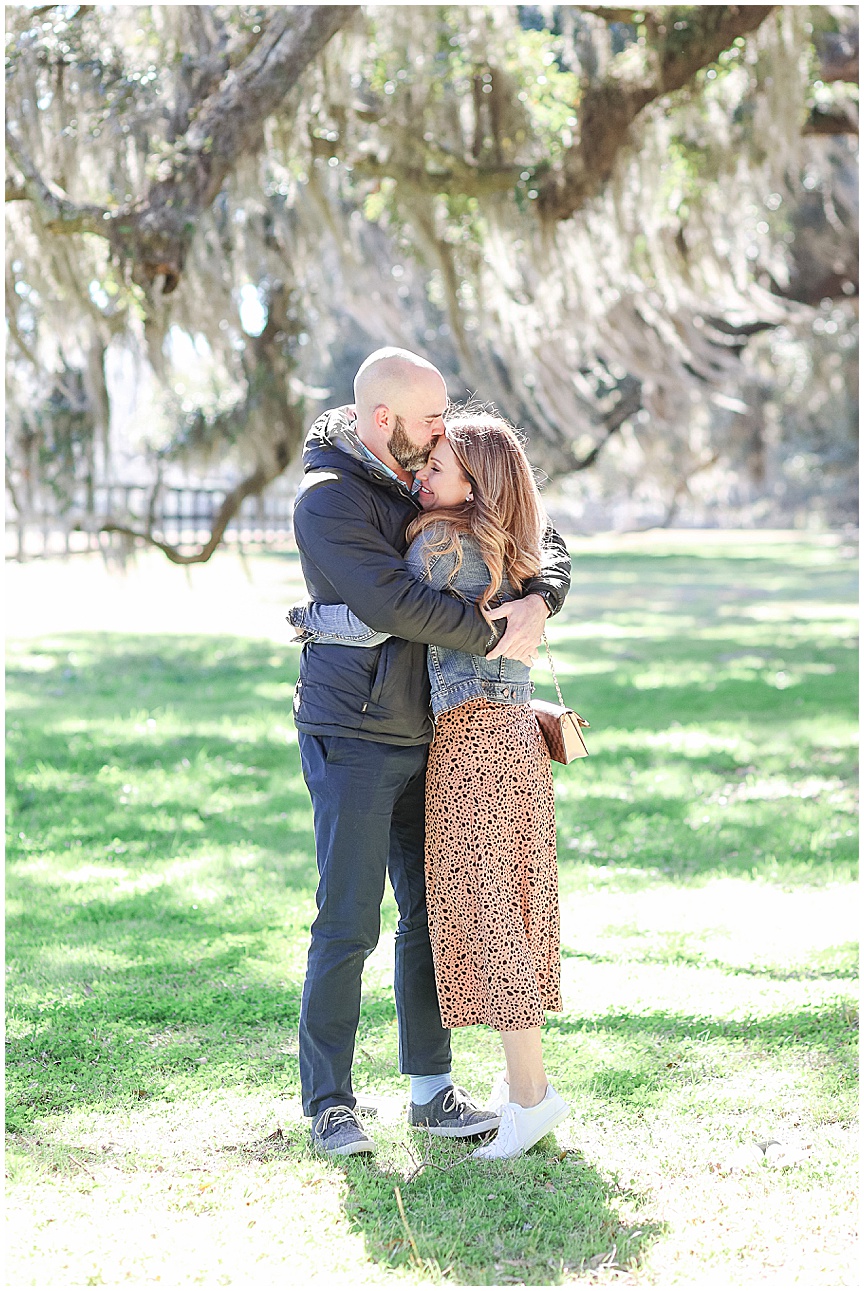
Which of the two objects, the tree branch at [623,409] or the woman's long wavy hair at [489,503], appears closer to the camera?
the woman's long wavy hair at [489,503]

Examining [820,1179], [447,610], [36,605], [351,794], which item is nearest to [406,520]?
[447,610]

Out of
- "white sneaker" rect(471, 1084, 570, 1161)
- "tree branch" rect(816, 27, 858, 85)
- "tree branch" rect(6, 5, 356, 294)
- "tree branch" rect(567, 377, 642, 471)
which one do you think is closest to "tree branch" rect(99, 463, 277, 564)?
"tree branch" rect(567, 377, 642, 471)

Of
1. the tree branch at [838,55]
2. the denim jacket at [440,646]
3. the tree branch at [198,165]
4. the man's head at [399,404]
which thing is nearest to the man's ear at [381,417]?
the man's head at [399,404]

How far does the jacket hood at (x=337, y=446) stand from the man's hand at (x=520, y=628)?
389 millimetres

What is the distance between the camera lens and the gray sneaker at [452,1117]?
305 cm

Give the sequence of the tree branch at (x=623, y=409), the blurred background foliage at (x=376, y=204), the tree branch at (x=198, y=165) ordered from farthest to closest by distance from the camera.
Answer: the tree branch at (x=623, y=409)
the blurred background foliage at (x=376, y=204)
the tree branch at (x=198, y=165)

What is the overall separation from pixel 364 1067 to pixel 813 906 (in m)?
2.05

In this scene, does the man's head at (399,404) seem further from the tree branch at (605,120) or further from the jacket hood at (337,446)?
the tree branch at (605,120)

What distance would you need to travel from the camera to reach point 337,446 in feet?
9.72

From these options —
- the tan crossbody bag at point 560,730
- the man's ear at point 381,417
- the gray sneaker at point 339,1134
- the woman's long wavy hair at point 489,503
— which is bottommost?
the gray sneaker at point 339,1134

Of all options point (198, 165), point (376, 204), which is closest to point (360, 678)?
point (198, 165)

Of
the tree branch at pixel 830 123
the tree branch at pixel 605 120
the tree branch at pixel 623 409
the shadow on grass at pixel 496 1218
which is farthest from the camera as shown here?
→ the tree branch at pixel 623 409

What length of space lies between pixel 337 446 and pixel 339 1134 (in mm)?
1540

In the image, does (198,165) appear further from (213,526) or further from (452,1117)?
(213,526)
